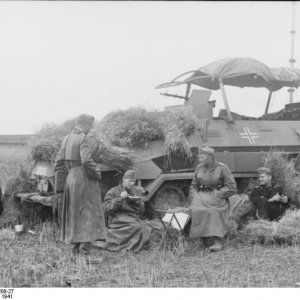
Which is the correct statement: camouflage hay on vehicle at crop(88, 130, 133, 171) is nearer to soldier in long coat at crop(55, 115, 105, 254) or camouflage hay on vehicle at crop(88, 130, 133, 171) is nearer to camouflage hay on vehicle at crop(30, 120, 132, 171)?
camouflage hay on vehicle at crop(30, 120, 132, 171)

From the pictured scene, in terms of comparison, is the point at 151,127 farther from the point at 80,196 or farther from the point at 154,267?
the point at 154,267

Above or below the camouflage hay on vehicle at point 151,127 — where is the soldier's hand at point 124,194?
below

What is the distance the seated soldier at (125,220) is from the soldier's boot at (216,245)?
86 cm

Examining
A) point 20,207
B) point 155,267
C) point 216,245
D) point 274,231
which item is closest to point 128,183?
point 216,245

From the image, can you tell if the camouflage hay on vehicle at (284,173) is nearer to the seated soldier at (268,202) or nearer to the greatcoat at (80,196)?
the seated soldier at (268,202)

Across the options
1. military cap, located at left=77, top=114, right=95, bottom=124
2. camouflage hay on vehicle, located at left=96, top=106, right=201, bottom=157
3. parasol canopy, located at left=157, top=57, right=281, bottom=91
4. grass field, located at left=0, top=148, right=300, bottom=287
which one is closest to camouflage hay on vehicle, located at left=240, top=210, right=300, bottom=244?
grass field, located at left=0, top=148, right=300, bottom=287

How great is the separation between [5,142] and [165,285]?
11954 millimetres

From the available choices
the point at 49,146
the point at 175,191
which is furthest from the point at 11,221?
the point at 175,191

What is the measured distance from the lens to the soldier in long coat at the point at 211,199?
7152 millimetres

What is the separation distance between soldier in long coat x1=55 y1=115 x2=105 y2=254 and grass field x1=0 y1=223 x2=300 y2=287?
268mm

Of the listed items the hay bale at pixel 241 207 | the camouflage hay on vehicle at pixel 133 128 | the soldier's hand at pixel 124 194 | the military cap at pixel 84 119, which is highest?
the military cap at pixel 84 119

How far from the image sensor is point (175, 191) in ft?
29.0

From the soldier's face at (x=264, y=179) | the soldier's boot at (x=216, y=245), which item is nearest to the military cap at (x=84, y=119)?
the soldier's boot at (x=216, y=245)

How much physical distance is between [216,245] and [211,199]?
670 mm
